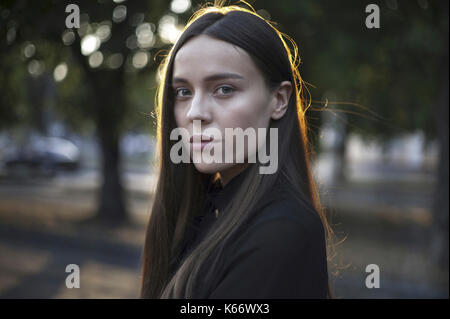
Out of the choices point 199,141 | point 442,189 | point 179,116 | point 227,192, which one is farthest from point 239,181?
point 442,189

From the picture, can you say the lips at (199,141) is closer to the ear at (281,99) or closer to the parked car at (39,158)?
the ear at (281,99)

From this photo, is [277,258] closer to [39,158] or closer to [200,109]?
[200,109]

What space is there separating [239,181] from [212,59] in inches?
14.7

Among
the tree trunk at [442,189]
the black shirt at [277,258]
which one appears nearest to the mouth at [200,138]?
the black shirt at [277,258]

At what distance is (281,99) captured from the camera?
1454mm

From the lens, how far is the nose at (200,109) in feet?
4.42

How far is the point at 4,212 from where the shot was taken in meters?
12.7

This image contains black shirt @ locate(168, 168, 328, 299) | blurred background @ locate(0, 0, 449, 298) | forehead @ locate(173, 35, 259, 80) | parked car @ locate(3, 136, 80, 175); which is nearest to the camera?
black shirt @ locate(168, 168, 328, 299)

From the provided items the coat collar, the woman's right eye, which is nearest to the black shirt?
the coat collar

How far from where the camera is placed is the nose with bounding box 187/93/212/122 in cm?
135

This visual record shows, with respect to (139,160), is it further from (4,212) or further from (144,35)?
(144,35)

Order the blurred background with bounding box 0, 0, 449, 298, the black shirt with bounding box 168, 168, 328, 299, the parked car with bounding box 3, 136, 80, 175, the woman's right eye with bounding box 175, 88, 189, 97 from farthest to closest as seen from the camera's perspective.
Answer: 1. the parked car with bounding box 3, 136, 80, 175
2. the blurred background with bounding box 0, 0, 449, 298
3. the woman's right eye with bounding box 175, 88, 189, 97
4. the black shirt with bounding box 168, 168, 328, 299

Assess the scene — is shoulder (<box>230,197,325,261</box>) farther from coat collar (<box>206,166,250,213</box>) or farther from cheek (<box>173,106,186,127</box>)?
cheek (<box>173,106,186,127</box>)
